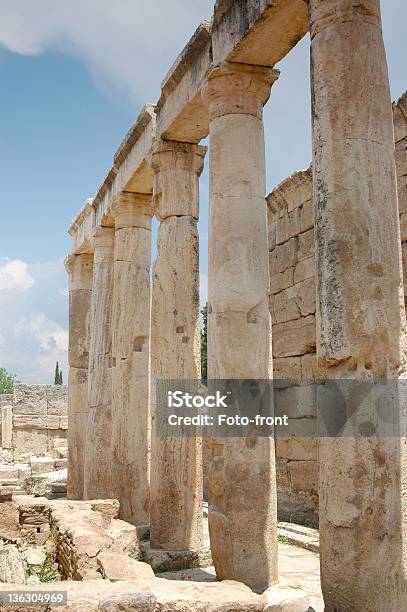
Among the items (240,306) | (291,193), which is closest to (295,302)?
(291,193)

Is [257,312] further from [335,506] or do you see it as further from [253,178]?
[335,506]

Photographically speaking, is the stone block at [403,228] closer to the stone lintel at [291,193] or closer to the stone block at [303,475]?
the stone lintel at [291,193]

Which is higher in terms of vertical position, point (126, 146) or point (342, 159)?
point (126, 146)

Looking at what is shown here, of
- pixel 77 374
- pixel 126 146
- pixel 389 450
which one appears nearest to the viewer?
pixel 389 450

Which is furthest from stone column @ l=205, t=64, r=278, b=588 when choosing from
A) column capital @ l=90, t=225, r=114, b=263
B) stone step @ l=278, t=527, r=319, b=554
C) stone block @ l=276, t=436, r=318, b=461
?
column capital @ l=90, t=225, r=114, b=263

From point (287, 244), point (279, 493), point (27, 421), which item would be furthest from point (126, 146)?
point (27, 421)

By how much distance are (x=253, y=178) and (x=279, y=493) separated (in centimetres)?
643

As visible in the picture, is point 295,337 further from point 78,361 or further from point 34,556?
point 78,361

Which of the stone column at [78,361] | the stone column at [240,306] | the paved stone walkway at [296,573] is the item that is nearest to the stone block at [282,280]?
the stone column at [240,306]

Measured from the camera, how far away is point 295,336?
38.6ft

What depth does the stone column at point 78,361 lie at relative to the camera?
47.4ft

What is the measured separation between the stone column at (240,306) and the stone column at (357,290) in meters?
1.73

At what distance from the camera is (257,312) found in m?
7.24

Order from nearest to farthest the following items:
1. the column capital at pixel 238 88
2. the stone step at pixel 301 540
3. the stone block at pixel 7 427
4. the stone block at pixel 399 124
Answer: the column capital at pixel 238 88
the stone block at pixel 399 124
the stone step at pixel 301 540
the stone block at pixel 7 427
